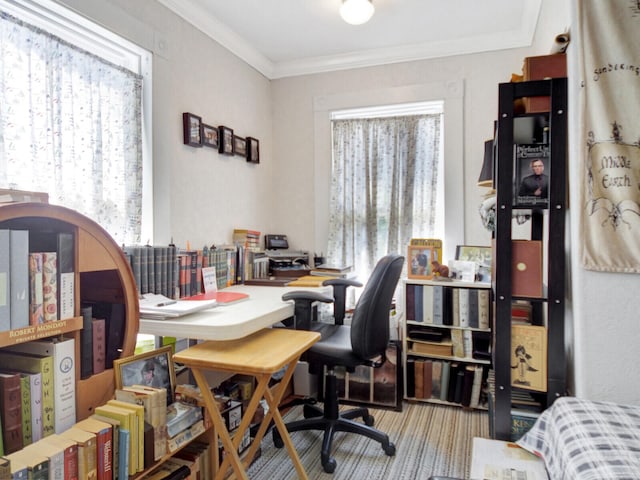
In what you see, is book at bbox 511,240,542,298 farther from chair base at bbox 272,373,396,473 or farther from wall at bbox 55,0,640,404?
chair base at bbox 272,373,396,473

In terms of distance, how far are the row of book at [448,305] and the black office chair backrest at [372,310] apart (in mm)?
782

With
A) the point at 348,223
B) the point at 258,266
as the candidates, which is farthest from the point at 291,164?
the point at 258,266

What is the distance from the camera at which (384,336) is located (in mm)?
2096

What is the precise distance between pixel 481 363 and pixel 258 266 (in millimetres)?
1669

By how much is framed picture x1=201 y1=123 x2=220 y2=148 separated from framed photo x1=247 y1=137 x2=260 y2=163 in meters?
0.42

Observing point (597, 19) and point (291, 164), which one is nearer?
point (597, 19)

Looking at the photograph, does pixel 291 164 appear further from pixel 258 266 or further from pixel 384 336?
pixel 384 336

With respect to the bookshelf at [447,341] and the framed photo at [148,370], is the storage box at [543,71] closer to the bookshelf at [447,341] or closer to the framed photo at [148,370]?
the bookshelf at [447,341]

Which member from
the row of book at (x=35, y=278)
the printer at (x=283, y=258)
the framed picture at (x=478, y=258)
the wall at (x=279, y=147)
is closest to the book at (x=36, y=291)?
the row of book at (x=35, y=278)

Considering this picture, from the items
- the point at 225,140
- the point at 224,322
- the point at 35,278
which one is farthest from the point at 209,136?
the point at 35,278

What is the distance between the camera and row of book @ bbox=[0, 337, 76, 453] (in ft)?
3.52

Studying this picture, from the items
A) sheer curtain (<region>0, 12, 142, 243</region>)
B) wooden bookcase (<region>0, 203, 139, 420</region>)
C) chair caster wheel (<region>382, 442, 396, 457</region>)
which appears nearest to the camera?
wooden bookcase (<region>0, 203, 139, 420</region>)

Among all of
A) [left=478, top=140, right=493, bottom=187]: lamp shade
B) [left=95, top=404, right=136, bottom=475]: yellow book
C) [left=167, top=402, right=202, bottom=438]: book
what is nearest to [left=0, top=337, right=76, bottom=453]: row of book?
[left=95, top=404, right=136, bottom=475]: yellow book

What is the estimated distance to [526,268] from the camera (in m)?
1.73
